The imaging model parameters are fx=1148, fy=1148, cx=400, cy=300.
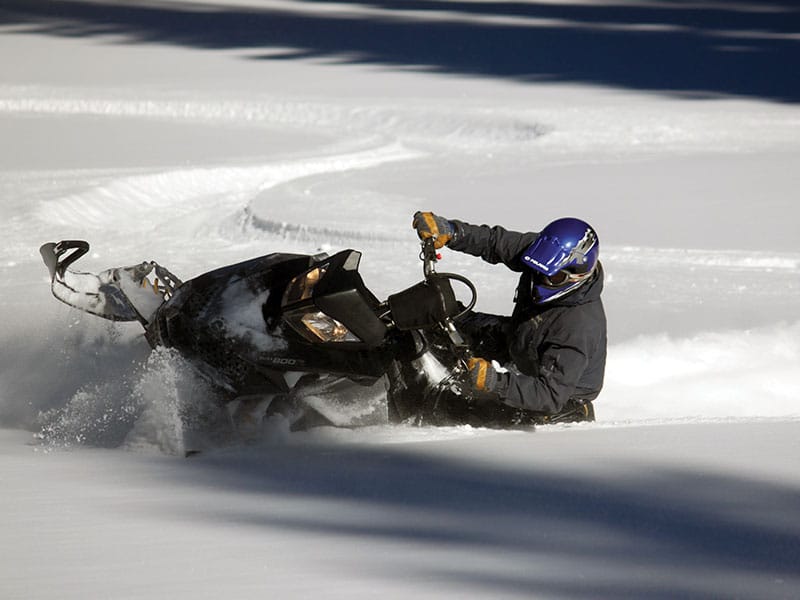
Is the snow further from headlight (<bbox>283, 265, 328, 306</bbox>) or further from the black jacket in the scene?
headlight (<bbox>283, 265, 328, 306</bbox>)

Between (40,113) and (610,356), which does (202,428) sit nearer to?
(610,356)

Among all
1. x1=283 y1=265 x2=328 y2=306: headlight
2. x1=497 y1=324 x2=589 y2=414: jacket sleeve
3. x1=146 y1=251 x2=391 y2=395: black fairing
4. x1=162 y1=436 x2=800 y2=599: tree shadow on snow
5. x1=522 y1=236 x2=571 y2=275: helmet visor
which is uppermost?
x1=522 y1=236 x2=571 y2=275: helmet visor

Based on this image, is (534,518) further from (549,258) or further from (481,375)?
(549,258)

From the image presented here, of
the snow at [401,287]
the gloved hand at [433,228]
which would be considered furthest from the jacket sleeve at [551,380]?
the gloved hand at [433,228]

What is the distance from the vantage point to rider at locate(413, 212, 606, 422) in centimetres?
474

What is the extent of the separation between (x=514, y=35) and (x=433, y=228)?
738 inches

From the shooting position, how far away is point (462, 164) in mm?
12492

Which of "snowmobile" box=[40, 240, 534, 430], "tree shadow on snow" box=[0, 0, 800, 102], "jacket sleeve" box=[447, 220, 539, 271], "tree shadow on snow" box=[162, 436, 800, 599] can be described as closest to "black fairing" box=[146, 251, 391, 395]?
"snowmobile" box=[40, 240, 534, 430]

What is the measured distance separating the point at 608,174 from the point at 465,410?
7.29 meters

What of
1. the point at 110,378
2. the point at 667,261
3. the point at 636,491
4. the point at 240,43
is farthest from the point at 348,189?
the point at 240,43

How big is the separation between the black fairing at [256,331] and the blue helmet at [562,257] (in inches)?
29.1

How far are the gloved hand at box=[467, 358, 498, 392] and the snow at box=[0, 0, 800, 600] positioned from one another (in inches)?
9.7

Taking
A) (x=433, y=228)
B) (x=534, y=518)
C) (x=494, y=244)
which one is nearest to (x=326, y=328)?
(x=433, y=228)

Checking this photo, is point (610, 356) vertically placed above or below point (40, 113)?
below
